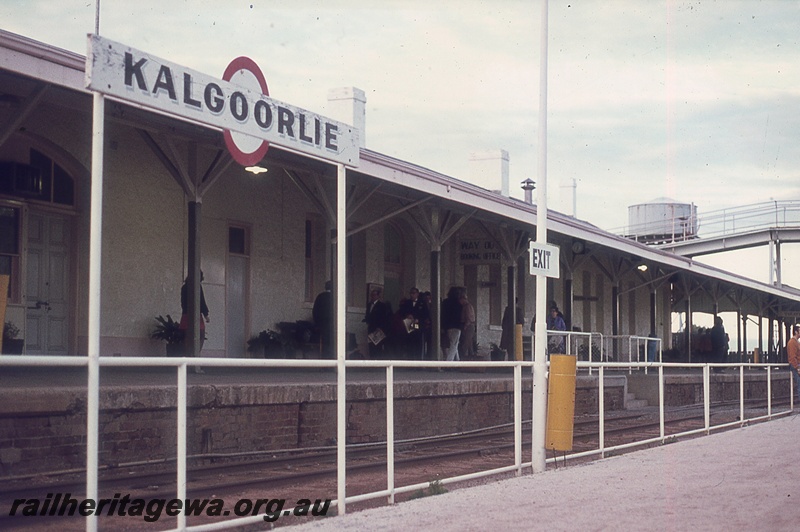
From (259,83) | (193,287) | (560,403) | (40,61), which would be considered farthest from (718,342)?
(259,83)

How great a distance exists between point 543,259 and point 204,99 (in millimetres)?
5280

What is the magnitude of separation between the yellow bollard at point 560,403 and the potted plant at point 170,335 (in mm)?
6436

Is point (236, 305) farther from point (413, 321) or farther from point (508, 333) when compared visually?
point (508, 333)

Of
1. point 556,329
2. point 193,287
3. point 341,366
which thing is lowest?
point 341,366

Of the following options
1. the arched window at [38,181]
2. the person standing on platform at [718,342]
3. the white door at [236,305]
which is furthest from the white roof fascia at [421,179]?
the arched window at [38,181]

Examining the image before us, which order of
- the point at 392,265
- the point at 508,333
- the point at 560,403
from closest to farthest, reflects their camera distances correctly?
the point at 560,403 < the point at 508,333 < the point at 392,265

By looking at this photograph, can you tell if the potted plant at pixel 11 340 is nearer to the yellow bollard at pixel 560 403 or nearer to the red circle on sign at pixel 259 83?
the yellow bollard at pixel 560 403

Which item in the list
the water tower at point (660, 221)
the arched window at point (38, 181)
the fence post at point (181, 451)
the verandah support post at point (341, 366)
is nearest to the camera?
the fence post at point (181, 451)

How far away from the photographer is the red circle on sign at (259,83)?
5715 mm

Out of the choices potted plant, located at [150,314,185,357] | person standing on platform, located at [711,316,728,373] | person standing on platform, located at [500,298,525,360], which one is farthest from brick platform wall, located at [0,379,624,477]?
person standing on platform, located at [711,316,728,373]

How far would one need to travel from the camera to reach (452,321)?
757 inches

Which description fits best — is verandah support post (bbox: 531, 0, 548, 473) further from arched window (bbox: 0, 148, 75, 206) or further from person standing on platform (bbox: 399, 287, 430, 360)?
person standing on platform (bbox: 399, 287, 430, 360)

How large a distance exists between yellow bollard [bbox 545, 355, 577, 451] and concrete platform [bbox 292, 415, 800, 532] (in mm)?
298

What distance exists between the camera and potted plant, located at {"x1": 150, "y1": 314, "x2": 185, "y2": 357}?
1493cm
